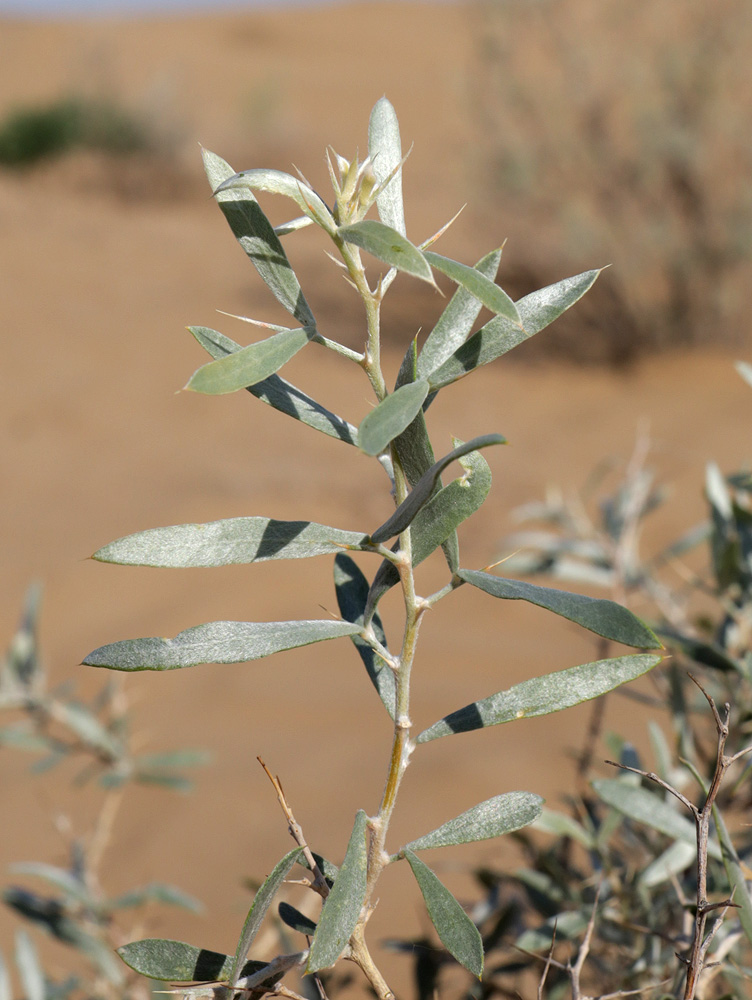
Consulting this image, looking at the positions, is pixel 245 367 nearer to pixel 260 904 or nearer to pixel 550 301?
pixel 550 301

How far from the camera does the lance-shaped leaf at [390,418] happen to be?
40 cm

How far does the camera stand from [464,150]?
7.05m

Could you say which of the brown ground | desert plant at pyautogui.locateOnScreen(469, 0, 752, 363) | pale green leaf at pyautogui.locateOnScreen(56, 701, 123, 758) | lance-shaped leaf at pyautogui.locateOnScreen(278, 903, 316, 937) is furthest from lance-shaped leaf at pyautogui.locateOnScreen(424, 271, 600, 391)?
desert plant at pyautogui.locateOnScreen(469, 0, 752, 363)

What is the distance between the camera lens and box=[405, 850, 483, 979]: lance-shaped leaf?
0.51 m

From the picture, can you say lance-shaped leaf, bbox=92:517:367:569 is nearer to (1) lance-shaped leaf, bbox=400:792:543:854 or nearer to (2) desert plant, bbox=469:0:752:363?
(1) lance-shaped leaf, bbox=400:792:543:854

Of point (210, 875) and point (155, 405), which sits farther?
point (155, 405)

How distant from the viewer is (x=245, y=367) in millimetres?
448

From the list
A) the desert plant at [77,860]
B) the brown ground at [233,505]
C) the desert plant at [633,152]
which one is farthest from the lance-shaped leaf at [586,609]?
the desert plant at [633,152]

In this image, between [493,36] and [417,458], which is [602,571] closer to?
[417,458]

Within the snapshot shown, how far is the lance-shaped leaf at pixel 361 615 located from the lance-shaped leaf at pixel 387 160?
0.77ft

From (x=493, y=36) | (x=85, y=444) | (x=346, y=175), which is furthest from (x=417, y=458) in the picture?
(x=493, y=36)

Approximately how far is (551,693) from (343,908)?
0.53 ft

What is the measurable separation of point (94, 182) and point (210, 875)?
11.1m

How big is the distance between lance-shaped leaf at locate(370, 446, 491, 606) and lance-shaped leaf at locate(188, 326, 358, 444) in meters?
0.06
